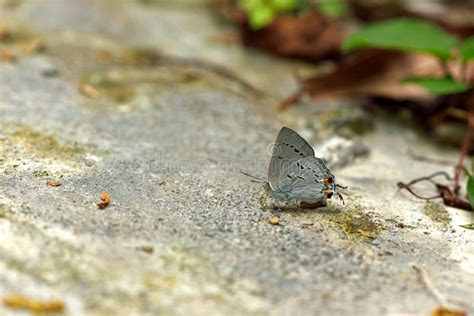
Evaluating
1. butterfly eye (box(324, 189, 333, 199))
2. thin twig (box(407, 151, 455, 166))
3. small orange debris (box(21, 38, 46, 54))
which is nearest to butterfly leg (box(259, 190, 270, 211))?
butterfly eye (box(324, 189, 333, 199))

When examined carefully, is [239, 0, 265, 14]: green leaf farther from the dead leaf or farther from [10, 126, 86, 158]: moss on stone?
[10, 126, 86, 158]: moss on stone

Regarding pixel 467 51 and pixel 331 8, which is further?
pixel 331 8

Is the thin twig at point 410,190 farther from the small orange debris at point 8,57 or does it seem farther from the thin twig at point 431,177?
the small orange debris at point 8,57

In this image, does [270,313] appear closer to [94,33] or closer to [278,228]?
[278,228]

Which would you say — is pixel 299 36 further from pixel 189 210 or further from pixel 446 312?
pixel 446 312

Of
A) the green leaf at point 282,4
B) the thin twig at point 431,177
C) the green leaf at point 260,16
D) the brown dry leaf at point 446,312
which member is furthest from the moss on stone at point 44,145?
the green leaf at point 282,4

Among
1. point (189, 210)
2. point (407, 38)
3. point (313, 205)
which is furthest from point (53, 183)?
point (407, 38)

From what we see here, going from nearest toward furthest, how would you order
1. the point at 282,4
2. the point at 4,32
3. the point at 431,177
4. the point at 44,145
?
the point at 44,145 < the point at 431,177 < the point at 4,32 < the point at 282,4
